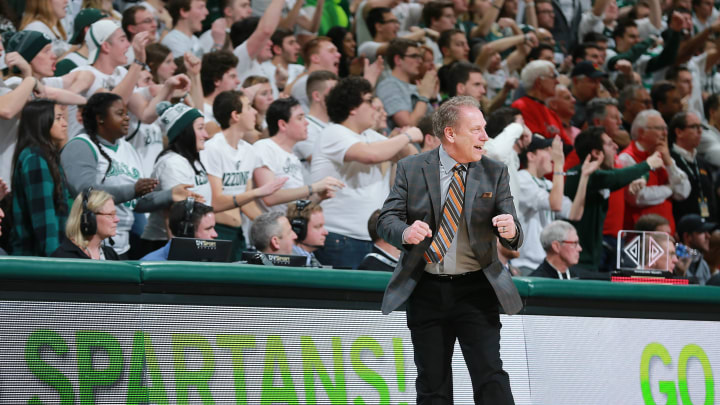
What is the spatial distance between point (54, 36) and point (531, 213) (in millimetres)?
4429

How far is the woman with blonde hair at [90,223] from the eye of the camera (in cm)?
620

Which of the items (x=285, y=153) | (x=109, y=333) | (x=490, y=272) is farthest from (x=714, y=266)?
(x=109, y=333)

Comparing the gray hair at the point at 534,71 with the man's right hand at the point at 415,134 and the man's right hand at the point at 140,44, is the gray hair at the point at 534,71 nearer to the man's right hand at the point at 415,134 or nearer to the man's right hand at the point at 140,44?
the man's right hand at the point at 415,134

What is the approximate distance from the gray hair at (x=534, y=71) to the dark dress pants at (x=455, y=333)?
667 centimetres

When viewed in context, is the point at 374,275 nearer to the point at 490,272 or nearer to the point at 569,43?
the point at 490,272

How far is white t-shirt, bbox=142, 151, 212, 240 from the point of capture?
7.09 m

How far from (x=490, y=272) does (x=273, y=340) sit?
1279mm

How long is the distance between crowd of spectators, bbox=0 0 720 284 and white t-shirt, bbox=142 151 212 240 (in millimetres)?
21

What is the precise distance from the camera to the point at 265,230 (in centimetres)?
688

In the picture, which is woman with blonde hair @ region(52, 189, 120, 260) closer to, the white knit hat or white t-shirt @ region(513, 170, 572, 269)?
the white knit hat

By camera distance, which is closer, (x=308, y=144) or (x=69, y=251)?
(x=69, y=251)

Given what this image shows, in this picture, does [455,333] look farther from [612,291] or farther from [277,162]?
[277,162]

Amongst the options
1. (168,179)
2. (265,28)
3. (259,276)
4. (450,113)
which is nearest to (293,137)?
(168,179)

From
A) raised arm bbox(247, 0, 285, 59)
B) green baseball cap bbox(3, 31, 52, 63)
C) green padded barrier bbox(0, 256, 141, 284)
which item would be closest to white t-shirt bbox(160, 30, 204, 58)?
raised arm bbox(247, 0, 285, 59)
